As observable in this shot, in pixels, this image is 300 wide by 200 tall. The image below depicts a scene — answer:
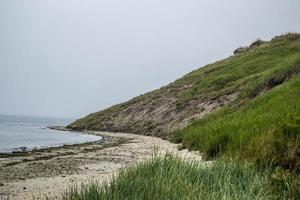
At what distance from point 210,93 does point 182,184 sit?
34788 mm

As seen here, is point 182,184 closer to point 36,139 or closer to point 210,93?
point 210,93

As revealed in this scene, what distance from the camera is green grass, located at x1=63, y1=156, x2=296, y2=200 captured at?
20.0 feet

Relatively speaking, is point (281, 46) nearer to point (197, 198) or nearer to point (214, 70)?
point (214, 70)

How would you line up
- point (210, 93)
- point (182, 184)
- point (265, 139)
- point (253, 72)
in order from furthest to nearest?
1. point (253, 72)
2. point (210, 93)
3. point (265, 139)
4. point (182, 184)

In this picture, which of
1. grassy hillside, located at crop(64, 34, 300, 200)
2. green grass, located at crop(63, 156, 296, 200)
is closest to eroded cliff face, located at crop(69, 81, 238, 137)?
grassy hillside, located at crop(64, 34, 300, 200)

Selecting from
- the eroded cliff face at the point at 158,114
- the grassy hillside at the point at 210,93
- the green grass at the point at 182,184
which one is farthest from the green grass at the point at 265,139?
the eroded cliff face at the point at 158,114

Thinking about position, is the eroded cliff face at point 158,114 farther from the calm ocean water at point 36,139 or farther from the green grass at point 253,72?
the calm ocean water at point 36,139

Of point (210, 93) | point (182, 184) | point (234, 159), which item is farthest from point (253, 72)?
point (182, 184)

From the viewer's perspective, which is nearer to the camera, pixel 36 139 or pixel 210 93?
pixel 210 93

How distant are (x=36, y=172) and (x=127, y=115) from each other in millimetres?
38078

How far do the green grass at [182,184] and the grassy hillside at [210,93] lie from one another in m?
20.6

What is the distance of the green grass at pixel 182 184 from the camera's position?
609cm

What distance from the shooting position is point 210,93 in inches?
1609

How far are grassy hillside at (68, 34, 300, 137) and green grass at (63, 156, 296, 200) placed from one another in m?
20.6
